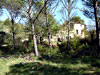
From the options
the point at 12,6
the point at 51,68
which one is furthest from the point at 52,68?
the point at 12,6

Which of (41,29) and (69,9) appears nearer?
(69,9)

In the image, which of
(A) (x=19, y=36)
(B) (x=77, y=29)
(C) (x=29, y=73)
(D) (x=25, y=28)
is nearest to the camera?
(C) (x=29, y=73)

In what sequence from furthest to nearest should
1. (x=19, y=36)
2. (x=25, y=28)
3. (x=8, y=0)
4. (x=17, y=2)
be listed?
(x=19, y=36) < (x=25, y=28) < (x=8, y=0) < (x=17, y=2)

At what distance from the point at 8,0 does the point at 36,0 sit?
14.7 ft

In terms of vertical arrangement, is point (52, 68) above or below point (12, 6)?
below

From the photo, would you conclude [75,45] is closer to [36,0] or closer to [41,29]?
[41,29]

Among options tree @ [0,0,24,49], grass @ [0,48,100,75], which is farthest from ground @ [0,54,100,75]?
tree @ [0,0,24,49]

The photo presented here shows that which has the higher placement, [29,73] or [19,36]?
[19,36]

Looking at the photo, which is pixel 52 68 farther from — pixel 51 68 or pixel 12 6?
pixel 12 6

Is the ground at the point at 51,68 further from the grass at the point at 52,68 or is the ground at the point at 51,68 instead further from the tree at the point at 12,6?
the tree at the point at 12,6

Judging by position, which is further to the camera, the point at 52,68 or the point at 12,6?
the point at 12,6

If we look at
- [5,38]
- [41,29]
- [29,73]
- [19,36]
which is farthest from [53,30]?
[29,73]

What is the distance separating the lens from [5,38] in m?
17.2

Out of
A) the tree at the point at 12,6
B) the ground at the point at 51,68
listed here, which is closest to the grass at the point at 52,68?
the ground at the point at 51,68
